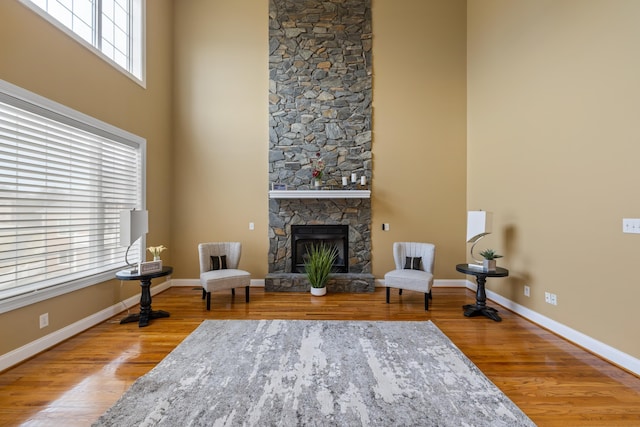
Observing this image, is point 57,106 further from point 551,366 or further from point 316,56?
point 551,366

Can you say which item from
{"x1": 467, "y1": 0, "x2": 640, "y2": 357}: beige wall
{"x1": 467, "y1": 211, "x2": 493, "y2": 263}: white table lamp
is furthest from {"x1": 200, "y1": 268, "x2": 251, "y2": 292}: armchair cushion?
{"x1": 467, "y1": 0, "x2": 640, "y2": 357}: beige wall

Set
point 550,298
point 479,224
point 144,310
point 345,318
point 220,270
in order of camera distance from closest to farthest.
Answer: point 550,298
point 144,310
point 345,318
point 479,224
point 220,270

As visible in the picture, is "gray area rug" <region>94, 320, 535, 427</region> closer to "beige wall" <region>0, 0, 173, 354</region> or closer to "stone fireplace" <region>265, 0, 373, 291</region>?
"beige wall" <region>0, 0, 173, 354</region>

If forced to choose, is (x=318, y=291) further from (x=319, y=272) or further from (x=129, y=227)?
(x=129, y=227)

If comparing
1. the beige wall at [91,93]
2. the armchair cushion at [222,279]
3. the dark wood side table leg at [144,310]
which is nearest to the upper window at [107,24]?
the beige wall at [91,93]

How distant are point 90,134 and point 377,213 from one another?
414 cm

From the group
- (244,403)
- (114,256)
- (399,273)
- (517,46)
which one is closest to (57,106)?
(114,256)

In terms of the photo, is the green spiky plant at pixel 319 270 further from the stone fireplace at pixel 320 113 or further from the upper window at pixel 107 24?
the upper window at pixel 107 24

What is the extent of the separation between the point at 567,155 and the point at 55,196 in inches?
207

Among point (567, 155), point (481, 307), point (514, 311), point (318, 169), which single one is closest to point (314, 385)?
point (481, 307)

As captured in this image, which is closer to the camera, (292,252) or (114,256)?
(114,256)

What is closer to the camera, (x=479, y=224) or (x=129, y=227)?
(x=129, y=227)

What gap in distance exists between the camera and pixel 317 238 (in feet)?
16.9

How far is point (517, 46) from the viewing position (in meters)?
3.81
